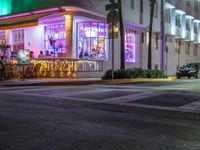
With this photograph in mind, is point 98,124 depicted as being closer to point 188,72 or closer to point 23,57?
point 23,57

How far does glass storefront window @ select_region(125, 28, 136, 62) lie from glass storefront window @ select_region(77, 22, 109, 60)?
4.69 meters

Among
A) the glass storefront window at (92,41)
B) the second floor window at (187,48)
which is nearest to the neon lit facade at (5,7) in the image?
the glass storefront window at (92,41)

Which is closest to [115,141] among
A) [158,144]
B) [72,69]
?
[158,144]

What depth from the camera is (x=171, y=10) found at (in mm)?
45156

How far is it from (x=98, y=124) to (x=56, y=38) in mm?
20898

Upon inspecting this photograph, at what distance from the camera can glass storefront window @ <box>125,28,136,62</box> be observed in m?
33.7

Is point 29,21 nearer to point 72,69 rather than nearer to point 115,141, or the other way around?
point 72,69

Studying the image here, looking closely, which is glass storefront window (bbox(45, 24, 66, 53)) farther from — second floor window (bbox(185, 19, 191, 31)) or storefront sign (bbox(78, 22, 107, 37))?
second floor window (bbox(185, 19, 191, 31))

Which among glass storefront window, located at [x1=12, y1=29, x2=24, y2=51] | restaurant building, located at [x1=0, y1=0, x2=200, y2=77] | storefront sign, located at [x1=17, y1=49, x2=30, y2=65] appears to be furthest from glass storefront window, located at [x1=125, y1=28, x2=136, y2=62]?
storefront sign, located at [x1=17, y1=49, x2=30, y2=65]

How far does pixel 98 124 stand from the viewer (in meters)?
8.09

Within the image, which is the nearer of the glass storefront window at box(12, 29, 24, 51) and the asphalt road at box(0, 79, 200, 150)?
the asphalt road at box(0, 79, 200, 150)

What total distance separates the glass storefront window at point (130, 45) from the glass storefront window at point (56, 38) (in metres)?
7.32

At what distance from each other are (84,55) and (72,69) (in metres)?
2.58

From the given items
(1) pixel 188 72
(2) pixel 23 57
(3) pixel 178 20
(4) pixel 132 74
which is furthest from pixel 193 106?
(3) pixel 178 20
